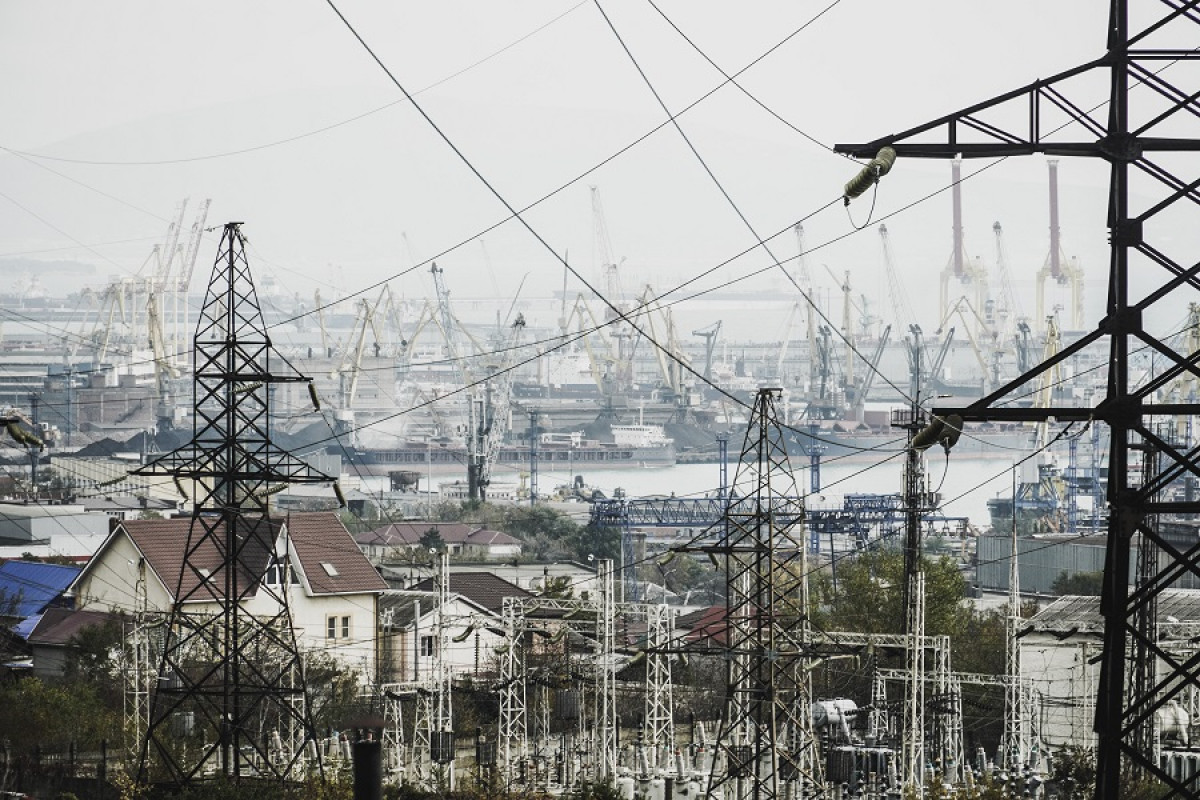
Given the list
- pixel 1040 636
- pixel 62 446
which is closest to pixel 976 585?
pixel 1040 636

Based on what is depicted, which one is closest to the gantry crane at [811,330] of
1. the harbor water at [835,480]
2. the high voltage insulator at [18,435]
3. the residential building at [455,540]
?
the harbor water at [835,480]

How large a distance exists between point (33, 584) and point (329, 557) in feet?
13.7

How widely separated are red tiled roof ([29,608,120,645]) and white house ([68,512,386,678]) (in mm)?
216

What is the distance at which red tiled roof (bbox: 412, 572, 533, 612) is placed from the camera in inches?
838

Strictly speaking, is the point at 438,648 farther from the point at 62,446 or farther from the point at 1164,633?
the point at 62,446

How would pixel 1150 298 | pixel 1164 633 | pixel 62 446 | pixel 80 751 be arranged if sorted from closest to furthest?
1. pixel 1150 298
2. pixel 80 751
3. pixel 1164 633
4. pixel 62 446

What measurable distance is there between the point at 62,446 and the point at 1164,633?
6539cm

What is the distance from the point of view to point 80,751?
13.7 meters

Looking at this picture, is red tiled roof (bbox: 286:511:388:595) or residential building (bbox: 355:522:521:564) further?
residential building (bbox: 355:522:521:564)

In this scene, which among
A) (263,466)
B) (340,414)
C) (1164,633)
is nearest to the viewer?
(263,466)

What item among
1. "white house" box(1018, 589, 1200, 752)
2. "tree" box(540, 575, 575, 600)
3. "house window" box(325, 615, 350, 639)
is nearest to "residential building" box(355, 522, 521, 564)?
"tree" box(540, 575, 575, 600)

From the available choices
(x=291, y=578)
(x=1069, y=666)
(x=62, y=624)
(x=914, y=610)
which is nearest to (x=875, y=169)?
(x=914, y=610)

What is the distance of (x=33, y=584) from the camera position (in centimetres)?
2161

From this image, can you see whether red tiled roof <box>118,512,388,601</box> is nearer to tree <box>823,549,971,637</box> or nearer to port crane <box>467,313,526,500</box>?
tree <box>823,549,971,637</box>
